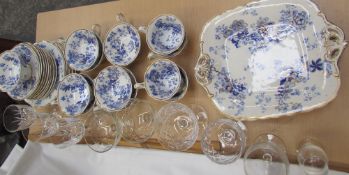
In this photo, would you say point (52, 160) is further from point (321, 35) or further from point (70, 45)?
point (321, 35)

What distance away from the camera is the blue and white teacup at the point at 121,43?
0.85 meters

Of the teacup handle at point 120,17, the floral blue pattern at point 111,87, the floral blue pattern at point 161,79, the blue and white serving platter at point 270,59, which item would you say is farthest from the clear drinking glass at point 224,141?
the teacup handle at point 120,17

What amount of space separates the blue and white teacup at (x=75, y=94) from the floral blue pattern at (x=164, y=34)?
0.21 metres

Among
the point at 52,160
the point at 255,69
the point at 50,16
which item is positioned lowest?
the point at 52,160

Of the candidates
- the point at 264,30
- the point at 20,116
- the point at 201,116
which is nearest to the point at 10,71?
the point at 20,116

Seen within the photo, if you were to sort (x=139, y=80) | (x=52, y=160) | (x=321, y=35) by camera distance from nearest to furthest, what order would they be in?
1. (x=321, y=35)
2. (x=139, y=80)
3. (x=52, y=160)

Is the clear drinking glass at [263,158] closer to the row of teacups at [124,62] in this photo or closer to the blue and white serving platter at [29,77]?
the row of teacups at [124,62]

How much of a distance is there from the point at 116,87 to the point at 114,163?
191 millimetres

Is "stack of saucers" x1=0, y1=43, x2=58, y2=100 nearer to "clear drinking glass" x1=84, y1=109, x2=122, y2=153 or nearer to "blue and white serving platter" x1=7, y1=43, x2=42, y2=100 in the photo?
"blue and white serving platter" x1=7, y1=43, x2=42, y2=100

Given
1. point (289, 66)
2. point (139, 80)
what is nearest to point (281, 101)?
point (289, 66)

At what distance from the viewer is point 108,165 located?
0.86 m

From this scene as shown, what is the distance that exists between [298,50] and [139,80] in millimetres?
375

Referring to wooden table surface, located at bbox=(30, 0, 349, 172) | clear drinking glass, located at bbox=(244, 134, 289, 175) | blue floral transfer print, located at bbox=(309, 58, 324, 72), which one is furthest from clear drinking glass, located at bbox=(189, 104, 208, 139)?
blue floral transfer print, located at bbox=(309, 58, 324, 72)

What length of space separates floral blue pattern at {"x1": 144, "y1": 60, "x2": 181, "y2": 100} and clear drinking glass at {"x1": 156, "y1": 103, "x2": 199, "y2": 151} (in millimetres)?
36
